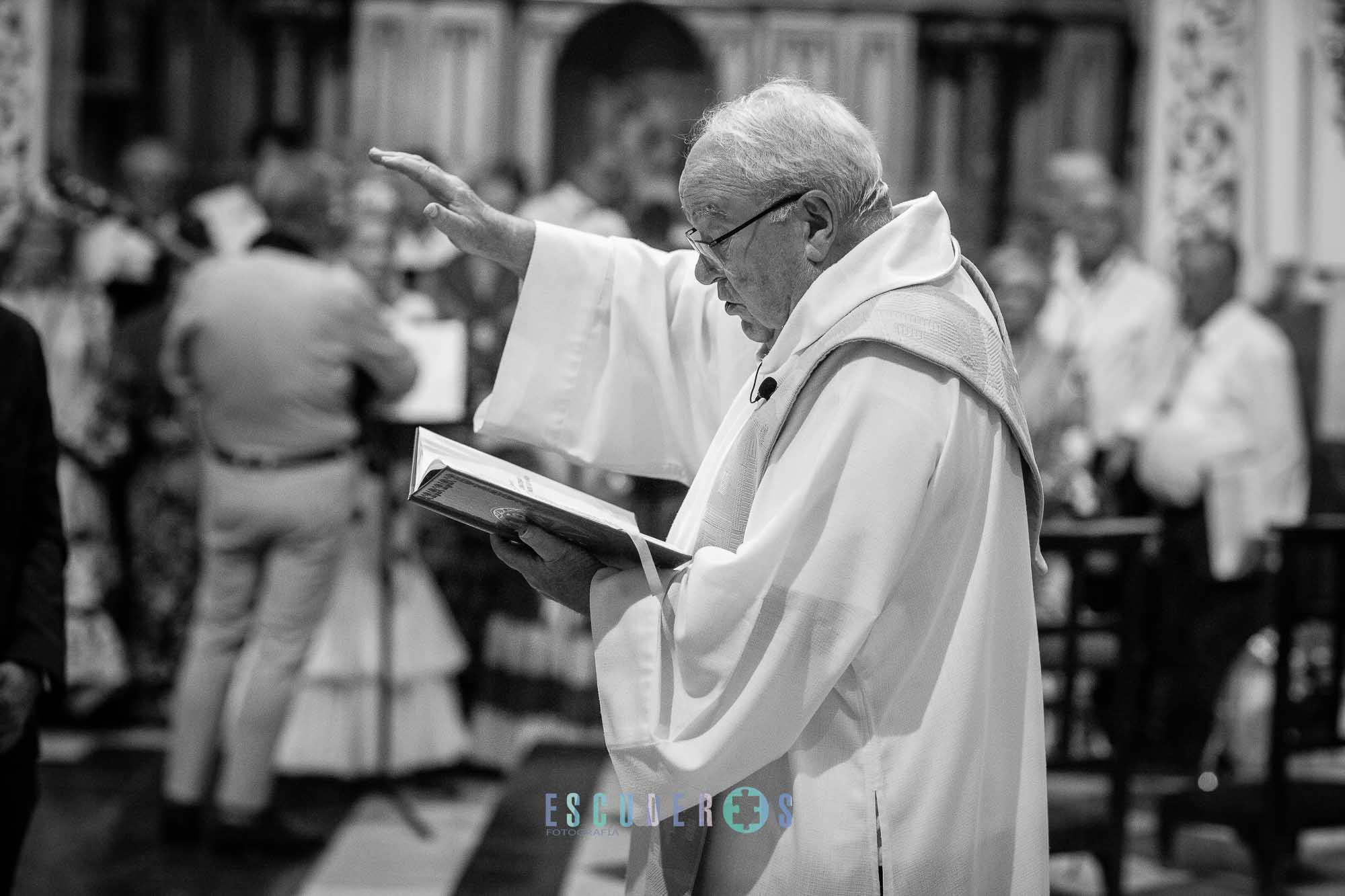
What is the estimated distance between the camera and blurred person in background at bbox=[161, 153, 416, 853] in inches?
161

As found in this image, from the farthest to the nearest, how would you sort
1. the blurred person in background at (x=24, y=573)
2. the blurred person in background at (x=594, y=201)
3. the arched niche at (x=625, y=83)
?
the arched niche at (x=625, y=83), the blurred person in background at (x=594, y=201), the blurred person in background at (x=24, y=573)

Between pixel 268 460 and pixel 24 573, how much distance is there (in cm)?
190

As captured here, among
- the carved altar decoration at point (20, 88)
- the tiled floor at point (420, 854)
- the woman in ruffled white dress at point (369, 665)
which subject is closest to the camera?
the tiled floor at point (420, 854)

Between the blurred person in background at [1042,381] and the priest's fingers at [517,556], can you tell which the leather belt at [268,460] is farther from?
the priest's fingers at [517,556]

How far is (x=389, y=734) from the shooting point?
15.2 feet

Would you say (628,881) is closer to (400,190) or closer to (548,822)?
(548,822)

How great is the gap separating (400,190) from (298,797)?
2.20 m

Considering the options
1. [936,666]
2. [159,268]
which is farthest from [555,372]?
[159,268]

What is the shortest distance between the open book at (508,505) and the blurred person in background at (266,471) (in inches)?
92.2

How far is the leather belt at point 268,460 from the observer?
4.12 m

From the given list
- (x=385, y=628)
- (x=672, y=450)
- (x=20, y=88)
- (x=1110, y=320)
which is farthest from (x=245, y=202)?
(x=672, y=450)

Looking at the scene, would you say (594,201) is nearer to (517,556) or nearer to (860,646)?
(517,556)

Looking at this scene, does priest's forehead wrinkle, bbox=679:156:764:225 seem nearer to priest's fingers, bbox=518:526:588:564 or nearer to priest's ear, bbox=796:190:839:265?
priest's ear, bbox=796:190:839:265

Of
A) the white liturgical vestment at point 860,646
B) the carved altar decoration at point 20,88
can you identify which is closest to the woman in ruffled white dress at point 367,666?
the carved altar decoration at point 20,88
